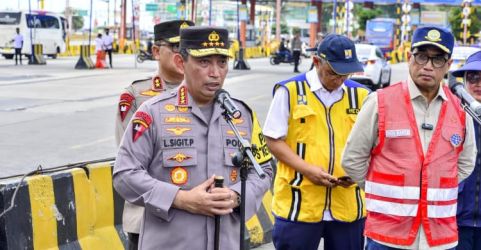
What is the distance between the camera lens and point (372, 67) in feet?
90.0

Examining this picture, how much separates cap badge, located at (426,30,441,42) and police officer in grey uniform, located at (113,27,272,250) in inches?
41.3

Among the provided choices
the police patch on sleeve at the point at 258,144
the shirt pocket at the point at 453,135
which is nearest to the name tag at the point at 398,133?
the shirt pocket at the point at 453,135

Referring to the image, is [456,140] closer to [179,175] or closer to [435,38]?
[435,38]

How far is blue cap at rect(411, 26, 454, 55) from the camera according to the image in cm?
418

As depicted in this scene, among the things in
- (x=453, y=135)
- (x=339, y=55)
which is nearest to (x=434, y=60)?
(x=453, y=135)

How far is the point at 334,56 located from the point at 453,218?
1254mm

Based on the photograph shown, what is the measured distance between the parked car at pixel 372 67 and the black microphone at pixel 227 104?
22.8 m

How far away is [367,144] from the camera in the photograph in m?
4.27

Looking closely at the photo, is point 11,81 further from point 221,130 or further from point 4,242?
point 221,130

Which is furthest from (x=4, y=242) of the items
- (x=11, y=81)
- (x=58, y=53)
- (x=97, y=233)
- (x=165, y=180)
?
(x=58, y=53)

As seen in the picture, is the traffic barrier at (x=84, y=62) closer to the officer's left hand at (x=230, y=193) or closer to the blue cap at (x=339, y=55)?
the blue cap at (x=339, y=55)

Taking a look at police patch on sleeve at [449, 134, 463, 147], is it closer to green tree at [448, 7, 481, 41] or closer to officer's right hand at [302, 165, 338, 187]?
officer's right hand at [302, 165, 338, 187]

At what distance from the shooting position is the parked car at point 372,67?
1067 inches

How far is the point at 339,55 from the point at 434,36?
95cm
